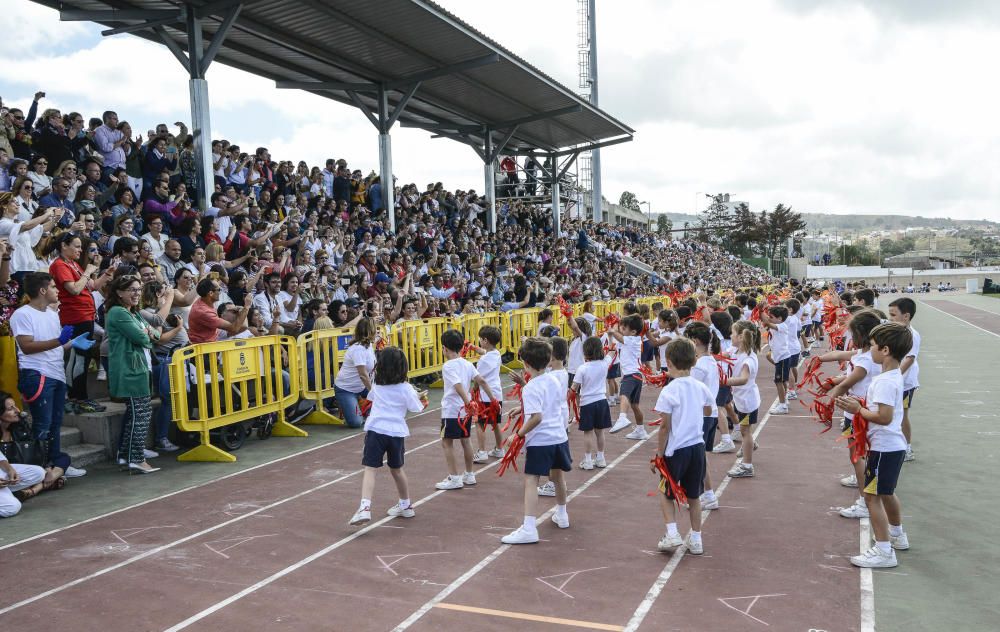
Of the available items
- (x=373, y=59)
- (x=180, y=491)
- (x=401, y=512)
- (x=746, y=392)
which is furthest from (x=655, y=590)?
(x=373, y=59)

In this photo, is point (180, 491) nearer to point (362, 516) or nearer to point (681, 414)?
point (362, 516)

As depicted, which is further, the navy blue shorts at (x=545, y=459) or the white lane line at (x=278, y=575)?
the navy blue shorts at (x=545, y=459)

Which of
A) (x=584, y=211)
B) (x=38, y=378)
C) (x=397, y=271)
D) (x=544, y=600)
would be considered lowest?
(x=544, y=600)

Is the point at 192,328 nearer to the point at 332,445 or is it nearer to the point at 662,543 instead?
the point at 332,445

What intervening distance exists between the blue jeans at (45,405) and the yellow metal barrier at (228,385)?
1134 mm

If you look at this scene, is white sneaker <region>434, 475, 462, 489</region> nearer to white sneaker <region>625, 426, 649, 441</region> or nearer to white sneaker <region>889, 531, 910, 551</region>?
white sneaker <region>625, 426, 649, 441</region>

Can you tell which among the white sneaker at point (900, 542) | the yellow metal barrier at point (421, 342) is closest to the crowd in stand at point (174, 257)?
the yellow metal barrier at point (421, 342)

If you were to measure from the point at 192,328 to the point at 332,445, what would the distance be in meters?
2.31

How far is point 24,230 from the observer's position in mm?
8531

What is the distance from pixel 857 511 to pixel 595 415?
274cm

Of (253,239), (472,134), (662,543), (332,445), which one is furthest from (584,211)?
(662,543)

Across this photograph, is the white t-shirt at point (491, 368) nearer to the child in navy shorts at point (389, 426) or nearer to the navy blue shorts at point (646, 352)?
the child in navy shorts at point (389, 426)

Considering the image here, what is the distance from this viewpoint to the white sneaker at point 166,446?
29.4 ft

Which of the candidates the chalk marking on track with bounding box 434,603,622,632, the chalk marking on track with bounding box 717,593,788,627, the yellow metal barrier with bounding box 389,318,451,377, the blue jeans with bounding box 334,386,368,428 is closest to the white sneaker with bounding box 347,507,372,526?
the chalk marking on track with bounding box 434,603,622,632
